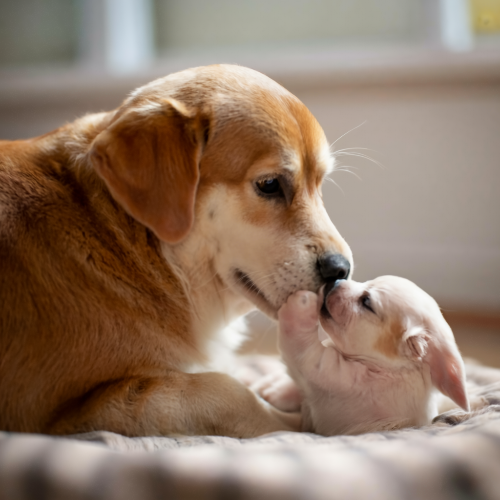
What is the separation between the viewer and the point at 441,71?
10.6ft

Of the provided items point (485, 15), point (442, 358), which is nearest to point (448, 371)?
point (442, 358)

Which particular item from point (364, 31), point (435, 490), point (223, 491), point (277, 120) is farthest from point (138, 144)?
point (364, 31)

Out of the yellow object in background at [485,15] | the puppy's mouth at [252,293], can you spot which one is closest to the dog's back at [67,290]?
the puppy's mouth at [252,293]

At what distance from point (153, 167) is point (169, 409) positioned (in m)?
0.53

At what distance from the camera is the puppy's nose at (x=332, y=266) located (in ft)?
4.53

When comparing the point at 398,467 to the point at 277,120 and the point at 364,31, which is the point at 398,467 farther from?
the point at 364,31

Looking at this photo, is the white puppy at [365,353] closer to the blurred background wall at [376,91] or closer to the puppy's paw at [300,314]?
the puppy's paw at [300,314]

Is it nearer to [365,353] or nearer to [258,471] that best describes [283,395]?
[365,353]

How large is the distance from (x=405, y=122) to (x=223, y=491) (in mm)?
2903

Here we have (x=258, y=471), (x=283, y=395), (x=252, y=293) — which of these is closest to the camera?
(x=258, y=471)

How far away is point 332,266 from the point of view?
1.38 meters

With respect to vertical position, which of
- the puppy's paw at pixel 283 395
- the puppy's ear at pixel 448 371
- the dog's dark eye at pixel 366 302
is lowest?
the puppy's paw at pixel 283 395

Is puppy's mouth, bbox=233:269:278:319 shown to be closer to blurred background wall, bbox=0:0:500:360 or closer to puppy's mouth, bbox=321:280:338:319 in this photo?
puppy's mouth, bbox=321:280:338:319

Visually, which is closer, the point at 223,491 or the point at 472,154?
the point at 223,491
